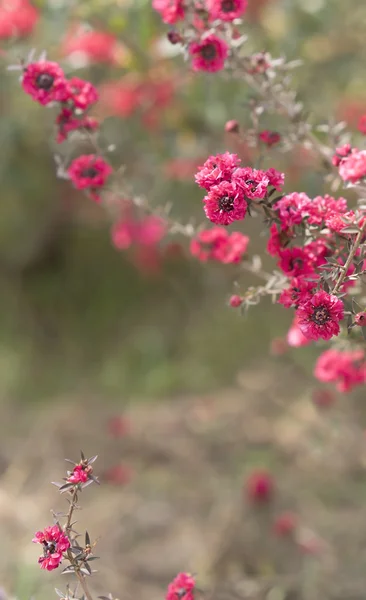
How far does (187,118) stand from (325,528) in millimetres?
1417

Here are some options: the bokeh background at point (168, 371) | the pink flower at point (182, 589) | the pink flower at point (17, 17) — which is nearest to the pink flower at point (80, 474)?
the pink flower at point (182, 589)

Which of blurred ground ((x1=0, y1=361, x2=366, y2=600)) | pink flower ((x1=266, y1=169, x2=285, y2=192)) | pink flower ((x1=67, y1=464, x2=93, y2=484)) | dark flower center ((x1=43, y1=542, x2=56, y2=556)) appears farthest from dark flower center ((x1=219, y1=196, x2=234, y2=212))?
blurred ground ((x1=0, y1=361, x2=366, y2=600))

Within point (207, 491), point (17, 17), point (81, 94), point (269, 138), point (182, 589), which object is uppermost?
point (17, 17)

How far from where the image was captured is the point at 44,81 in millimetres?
1205

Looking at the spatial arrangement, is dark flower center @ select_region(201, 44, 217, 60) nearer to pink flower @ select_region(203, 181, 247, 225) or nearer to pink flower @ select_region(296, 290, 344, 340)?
pink flower @ select_region(203, 181, 247, 225)

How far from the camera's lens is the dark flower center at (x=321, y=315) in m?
0.92

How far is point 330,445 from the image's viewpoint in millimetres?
2205

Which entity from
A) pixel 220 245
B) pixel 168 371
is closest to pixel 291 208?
pixel 220 245

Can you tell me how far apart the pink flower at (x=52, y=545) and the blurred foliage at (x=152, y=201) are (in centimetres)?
107

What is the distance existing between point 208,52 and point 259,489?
124cm

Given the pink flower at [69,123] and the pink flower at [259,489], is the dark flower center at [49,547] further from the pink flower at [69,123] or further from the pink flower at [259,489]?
the pink flower at [259,489]

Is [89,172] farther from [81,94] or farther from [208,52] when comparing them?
[208,52]

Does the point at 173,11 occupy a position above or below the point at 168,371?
below

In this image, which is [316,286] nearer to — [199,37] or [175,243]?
[199,37]
